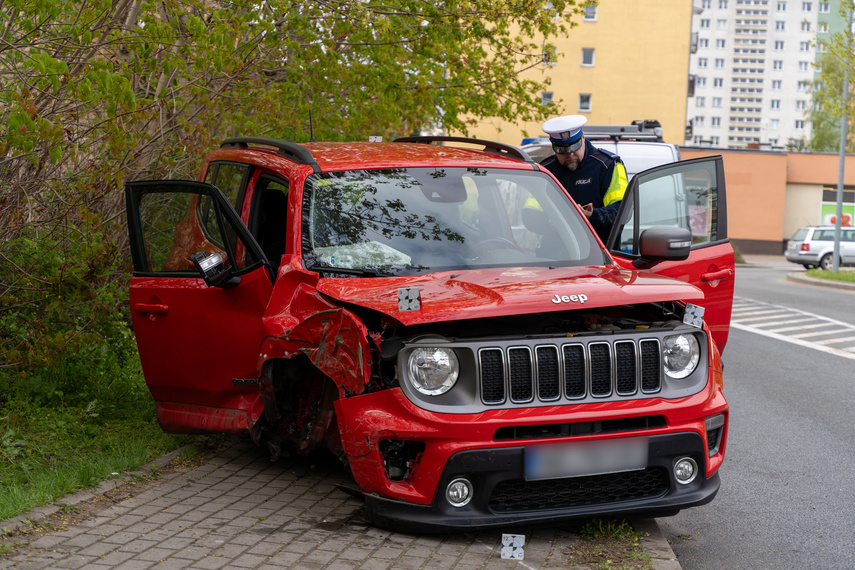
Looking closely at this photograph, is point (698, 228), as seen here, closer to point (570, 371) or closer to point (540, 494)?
point (570, 371)

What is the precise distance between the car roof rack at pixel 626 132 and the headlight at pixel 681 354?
8604 millimetres

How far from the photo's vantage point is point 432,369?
411 cm

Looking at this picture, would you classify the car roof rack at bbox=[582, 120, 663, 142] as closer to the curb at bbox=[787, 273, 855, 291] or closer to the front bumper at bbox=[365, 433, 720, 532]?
the front bumper at bbox=[365, 433, 720, 532]

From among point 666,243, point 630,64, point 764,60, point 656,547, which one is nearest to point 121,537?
point 656,547

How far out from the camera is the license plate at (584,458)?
4.08 meters

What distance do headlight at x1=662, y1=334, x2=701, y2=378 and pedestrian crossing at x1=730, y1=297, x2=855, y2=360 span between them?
808 centimetres

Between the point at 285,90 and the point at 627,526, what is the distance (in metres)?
6.62

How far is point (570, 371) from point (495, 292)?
50 centimetres

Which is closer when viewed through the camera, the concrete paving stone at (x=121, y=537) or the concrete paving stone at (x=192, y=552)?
the concrete paving stone at (x=192, y=552)

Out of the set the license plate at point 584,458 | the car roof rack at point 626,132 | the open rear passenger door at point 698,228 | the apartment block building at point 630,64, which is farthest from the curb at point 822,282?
the license plate at point 584,458

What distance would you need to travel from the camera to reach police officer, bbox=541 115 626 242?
7188 millimetres

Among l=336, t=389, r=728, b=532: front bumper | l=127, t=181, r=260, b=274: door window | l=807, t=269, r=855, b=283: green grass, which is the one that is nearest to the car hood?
l=336, t=389, r=728, b=532: front bumper

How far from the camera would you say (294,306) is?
4.76 m

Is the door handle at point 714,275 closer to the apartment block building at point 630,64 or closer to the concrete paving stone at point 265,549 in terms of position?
the concrete paving stone at point 265,549
